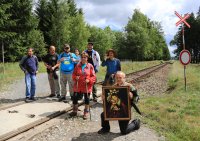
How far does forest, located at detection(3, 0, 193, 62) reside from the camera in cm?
4028

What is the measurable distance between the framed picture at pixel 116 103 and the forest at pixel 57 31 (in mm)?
22631

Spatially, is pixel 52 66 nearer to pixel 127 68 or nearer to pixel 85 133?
pixel 85 133

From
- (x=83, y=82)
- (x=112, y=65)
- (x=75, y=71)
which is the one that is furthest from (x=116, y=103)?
(x=112, y=65)

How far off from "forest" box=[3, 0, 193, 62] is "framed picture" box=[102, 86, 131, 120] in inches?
891

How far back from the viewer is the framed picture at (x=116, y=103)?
851cm

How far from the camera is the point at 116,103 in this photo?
8.61 meters

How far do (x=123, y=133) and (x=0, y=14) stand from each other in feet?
76.9

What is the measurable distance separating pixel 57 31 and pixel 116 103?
182ft

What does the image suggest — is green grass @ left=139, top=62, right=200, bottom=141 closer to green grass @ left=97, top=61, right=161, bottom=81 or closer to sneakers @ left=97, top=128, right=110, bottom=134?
sneakers @ left=97, top=128, right=110, bottom=134

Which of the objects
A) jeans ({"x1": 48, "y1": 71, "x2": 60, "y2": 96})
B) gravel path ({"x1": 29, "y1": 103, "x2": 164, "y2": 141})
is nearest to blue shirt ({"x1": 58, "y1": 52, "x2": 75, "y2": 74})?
jeans ({"x1": 48, "y1": 71, "x2": 60, "y2": 96})

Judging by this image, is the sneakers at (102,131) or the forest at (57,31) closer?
the sneakers at (102,131)

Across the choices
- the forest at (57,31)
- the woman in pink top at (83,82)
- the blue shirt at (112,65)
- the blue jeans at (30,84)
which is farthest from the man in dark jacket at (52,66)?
the forest at (57,31)

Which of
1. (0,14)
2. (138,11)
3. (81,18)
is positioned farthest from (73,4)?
(0,14)

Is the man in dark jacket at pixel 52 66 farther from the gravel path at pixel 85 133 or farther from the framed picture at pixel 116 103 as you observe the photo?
the framed picture at pixel 116 103
